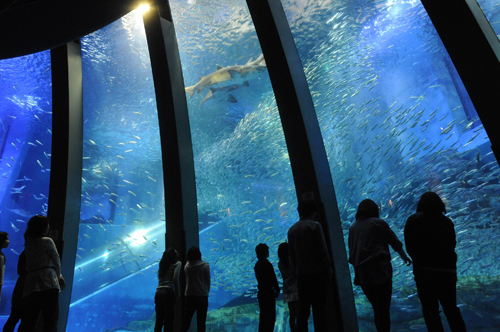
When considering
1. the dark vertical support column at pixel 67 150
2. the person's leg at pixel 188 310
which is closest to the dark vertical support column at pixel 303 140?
the person's leg at pixel 188 310

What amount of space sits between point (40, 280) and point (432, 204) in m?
3.12

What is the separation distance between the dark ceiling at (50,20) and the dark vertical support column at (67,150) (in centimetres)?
46

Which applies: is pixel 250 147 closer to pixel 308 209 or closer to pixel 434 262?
pixel 308 209

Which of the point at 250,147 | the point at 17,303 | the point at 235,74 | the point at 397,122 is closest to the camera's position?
the point at 17,303

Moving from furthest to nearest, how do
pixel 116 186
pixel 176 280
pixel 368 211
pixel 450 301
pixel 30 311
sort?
1. pixel 116 186
2. pixel 176 280
3. pixel 368 211
4. pixel 30 311
5. pixel 450 301

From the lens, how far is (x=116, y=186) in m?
16.9

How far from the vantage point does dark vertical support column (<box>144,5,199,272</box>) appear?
4246mm

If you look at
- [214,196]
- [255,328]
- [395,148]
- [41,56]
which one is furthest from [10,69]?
[395,148]

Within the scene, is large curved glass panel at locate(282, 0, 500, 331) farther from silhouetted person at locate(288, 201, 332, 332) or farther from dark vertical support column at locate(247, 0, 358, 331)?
silhouetted person at locate(288, 201, 332, 332)

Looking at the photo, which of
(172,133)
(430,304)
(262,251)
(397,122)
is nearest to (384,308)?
(430,304)

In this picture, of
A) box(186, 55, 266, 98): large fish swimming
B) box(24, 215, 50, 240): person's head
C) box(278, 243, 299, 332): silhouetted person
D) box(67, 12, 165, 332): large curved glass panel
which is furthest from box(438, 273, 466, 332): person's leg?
box(67, 12, 165, 332): large curved glass panel

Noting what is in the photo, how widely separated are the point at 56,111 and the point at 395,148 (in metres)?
8.93

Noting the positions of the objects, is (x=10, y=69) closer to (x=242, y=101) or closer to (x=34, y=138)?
(x=34, y=138)

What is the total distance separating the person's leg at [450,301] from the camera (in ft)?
6.34
